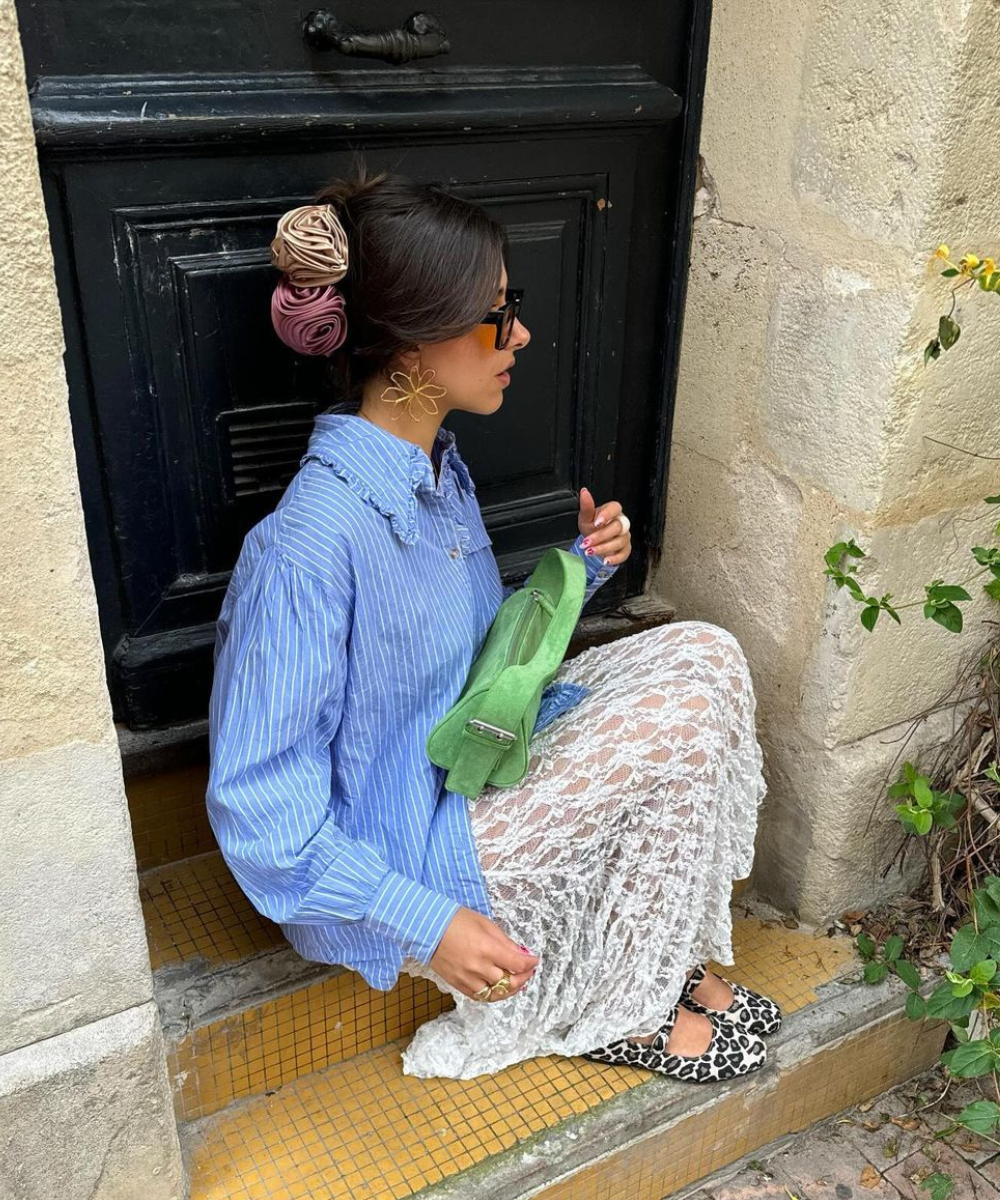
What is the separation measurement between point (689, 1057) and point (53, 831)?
1163 millimetres

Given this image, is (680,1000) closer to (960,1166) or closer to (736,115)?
(960,1166)

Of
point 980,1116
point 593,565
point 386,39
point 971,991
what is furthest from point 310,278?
point 980,1116

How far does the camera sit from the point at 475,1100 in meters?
1.97

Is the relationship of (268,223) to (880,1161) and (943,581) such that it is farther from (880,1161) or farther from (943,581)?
(880,1161)

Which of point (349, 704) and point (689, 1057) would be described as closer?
point (349, 704)

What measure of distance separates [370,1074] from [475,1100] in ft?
0.61

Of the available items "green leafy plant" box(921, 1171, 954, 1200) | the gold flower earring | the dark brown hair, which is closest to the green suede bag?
the gold flower earring

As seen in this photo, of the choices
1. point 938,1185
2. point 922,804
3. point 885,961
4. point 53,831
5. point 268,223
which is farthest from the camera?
point 885,961

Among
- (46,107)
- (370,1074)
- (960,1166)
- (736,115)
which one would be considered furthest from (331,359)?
(960,1166)

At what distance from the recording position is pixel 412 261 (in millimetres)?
1685

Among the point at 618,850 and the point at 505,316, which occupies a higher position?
the point at 505,316

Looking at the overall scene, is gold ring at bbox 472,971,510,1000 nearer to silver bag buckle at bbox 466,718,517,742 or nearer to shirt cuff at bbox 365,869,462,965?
shirt cuff at bbox 365,869,462,965

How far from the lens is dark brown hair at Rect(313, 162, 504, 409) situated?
1685 millimetres

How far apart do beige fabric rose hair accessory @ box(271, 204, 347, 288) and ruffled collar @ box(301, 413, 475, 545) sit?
22 cm
